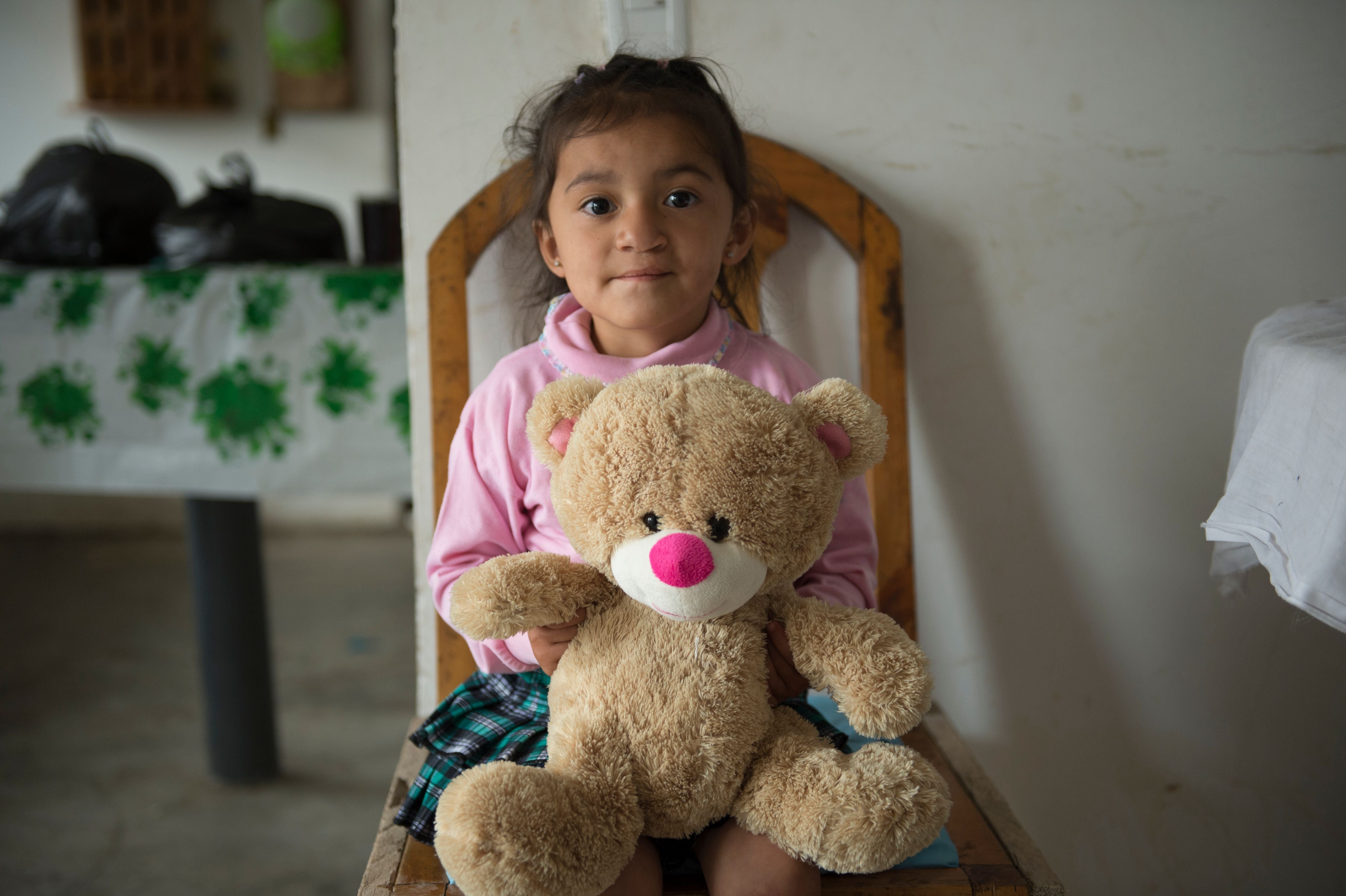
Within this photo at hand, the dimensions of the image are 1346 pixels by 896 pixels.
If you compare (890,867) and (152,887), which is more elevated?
(890,867)

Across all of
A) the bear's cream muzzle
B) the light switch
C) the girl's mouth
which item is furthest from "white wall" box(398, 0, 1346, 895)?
the bear's cream muzzle

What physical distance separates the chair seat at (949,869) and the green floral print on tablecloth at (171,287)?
82 cm

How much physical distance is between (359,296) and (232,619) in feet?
1.84

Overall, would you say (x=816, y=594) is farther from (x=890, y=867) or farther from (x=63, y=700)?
(x=63, y=700)

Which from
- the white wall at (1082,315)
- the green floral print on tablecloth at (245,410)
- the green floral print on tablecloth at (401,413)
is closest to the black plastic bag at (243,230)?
the green floral print on tablecloth at (245,410)

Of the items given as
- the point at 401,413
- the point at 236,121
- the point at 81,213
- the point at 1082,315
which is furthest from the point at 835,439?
the point at 236,121

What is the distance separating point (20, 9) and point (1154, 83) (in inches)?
132

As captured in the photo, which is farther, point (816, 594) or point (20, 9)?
point (20, 9)

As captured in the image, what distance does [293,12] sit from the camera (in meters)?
2.93

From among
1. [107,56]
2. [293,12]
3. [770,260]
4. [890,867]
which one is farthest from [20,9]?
[890,867]

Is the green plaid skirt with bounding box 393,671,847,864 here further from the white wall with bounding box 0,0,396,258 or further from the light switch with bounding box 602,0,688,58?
the white wall with bounding box 0,0,396,258

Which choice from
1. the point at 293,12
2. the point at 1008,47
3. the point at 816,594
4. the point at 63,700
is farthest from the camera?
the point at 293,12

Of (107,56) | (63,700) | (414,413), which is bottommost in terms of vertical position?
(63,700)

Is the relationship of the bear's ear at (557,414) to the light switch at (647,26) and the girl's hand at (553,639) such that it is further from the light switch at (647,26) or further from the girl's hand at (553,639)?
the light switch at (647,26)
